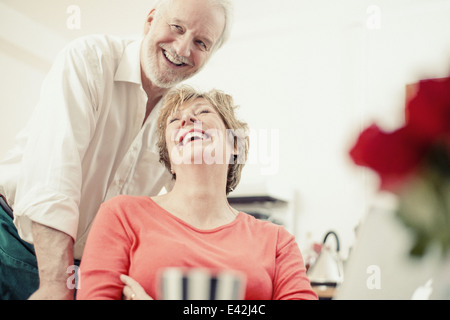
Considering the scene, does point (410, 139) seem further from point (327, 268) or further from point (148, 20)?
point (327, 268)

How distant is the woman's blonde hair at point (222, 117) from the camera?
3.35 ft

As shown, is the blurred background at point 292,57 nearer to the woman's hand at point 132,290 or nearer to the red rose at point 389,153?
the woman's hand at point 132,290

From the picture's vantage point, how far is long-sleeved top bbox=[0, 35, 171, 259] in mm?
838

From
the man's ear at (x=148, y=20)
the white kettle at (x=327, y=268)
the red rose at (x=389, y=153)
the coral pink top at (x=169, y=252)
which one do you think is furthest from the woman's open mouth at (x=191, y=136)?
the white kettle at (x=327, y=268)

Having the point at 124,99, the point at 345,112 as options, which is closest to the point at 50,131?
the point at 124,99

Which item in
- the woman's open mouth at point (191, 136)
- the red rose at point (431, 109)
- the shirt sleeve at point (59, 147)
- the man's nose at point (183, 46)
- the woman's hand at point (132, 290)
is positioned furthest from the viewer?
the man's nose at point (183, 46)

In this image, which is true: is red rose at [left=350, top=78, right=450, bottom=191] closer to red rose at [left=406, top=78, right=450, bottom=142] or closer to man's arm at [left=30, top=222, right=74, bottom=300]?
red rose at [left=406, top=78, right=450, bottom=142]

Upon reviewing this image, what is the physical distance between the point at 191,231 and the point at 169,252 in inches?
3.3

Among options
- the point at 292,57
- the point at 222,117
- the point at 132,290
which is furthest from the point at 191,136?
the point at 292,57

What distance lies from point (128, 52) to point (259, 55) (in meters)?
0.40

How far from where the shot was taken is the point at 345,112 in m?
1.58
